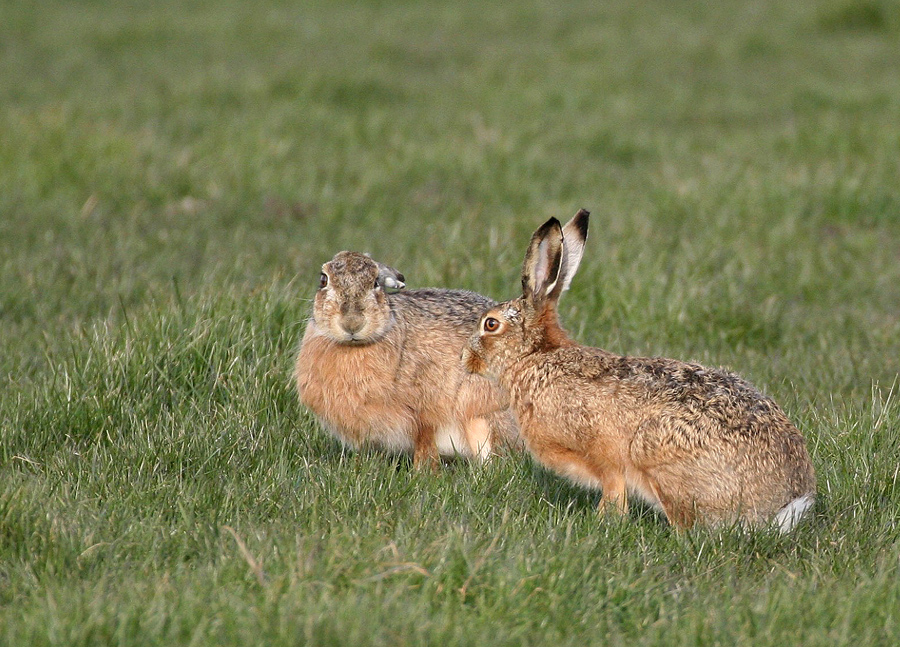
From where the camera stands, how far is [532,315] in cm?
459

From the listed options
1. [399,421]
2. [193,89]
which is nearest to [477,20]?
[193,89]

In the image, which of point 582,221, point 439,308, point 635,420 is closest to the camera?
point 635,420

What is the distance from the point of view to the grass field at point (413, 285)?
325 centimetres

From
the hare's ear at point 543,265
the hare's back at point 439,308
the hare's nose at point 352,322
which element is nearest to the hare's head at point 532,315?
the hare's ear at point 543,265

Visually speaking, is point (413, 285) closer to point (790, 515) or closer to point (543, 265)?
point (543, 265)

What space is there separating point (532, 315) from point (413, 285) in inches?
71.2

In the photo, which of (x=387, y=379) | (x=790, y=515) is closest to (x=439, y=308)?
(x=387, y=379)

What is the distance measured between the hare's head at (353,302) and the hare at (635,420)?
16.9 inches

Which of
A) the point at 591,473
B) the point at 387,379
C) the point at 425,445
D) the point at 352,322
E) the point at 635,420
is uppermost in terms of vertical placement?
the point at 352,322

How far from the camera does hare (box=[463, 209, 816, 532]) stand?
3828 millimetres

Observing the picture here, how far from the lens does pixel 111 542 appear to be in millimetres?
3518

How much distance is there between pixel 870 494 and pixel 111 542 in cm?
261

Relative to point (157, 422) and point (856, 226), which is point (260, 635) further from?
point (856, 226)

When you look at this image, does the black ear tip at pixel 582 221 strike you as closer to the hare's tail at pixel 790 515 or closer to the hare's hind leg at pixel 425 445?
the hare's hind leg at pixel 425 445
